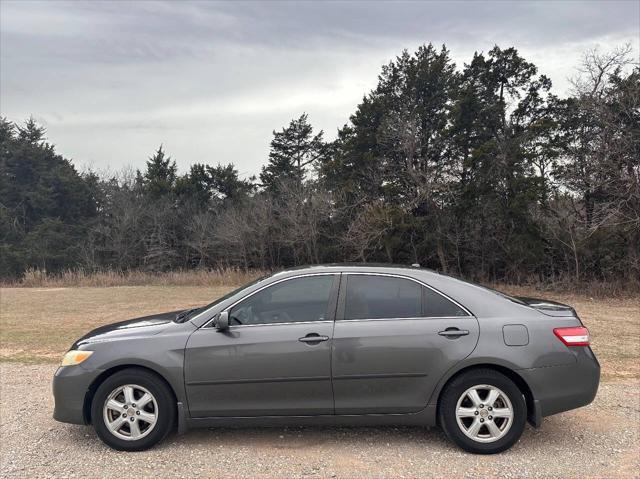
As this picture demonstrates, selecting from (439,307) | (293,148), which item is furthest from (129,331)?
(293,148)

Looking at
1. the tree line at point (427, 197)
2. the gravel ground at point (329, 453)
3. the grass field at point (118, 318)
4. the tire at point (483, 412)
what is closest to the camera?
the gravel ground at point (329, 453)

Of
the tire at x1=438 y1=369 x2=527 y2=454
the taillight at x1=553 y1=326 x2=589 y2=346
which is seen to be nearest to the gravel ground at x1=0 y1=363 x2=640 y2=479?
the tire at x1=438 y1=369 x2=527 y2=454

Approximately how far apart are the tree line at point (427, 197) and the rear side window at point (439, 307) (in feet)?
52.4

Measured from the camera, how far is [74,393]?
Answer: 13.6ft

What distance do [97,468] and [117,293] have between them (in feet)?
59.5

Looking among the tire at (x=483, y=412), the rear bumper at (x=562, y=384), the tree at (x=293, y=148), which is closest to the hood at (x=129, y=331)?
the tire at (x=483, y=412)

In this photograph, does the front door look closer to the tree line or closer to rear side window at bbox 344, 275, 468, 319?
rear side window at bbox 344, 275, 468, 319

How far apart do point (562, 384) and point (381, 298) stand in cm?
161

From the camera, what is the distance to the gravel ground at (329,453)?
3.78 m

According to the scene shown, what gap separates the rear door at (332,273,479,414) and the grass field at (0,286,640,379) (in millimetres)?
3501

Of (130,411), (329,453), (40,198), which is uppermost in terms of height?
(40,198)

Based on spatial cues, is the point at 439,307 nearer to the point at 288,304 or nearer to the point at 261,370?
the point at 288,304

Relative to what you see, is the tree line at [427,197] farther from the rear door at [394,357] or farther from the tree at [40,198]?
the rear door at [394,357]

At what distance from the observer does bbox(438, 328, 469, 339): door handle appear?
4059 mm
